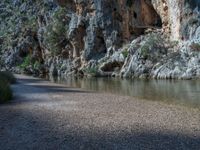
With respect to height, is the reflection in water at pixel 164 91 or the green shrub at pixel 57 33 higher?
the green shrub at pixel 57 33

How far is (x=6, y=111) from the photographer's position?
54.2 feet

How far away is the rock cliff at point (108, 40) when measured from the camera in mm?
52406

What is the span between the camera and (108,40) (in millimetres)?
69688

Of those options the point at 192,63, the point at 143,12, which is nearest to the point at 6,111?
the point at 192,63

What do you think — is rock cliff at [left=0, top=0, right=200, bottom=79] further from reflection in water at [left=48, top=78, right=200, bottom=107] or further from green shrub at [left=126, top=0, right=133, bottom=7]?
reflection in water at [left=48, top=78, right=200, bottom=107]

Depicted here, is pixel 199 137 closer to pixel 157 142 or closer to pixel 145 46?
pixel 157 142

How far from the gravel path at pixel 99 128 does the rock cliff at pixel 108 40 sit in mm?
29066

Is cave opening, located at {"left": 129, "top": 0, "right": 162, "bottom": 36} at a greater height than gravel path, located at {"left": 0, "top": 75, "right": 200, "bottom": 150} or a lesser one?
greater

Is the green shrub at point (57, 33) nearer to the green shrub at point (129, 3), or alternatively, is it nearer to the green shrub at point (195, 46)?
the green shrub at point (129, 3)

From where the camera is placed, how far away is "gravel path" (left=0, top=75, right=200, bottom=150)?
397 inches

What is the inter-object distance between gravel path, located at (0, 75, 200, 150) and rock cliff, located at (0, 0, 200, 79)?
29.1 metres

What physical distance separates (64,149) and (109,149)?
1.17 m

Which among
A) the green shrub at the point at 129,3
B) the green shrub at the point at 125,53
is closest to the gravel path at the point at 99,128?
the green shrub at the point at 125,53

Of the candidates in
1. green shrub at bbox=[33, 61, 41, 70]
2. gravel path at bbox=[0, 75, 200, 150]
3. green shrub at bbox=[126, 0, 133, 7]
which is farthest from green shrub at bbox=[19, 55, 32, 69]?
gravel path at bbox=[0, 75, 200, 150]
